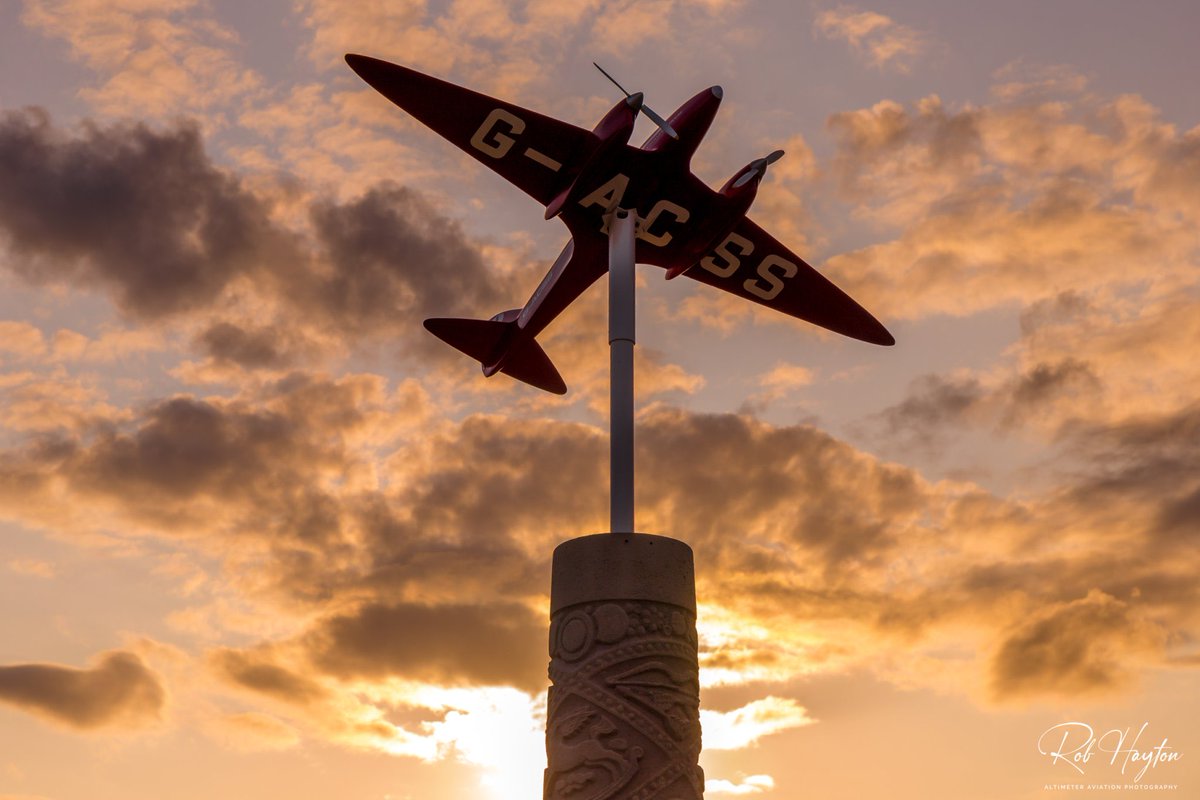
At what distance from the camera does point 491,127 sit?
22109 millimetres

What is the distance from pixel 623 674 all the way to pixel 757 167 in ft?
35.2

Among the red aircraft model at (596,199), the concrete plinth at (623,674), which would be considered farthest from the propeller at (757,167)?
the concrete plinth at (623,674)

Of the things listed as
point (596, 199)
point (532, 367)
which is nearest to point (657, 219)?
point (596, 199)

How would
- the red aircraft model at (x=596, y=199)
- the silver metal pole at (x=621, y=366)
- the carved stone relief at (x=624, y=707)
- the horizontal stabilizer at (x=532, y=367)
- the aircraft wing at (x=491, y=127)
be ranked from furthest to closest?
the horizontal stabilizer at (x=532, y=367) → the red aircraft model at (x=596, y=199) → the aircraft wing at (x=491, y=127) → the silver metal pole at (x=621, y=366) → the carved stone relief at (x=624, y=707)

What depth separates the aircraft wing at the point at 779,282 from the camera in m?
25.0

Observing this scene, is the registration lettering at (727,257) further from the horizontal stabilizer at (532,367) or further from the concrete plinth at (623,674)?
the concrete plinth at (623,674)

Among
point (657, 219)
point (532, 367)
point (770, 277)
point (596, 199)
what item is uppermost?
point (770, 277)

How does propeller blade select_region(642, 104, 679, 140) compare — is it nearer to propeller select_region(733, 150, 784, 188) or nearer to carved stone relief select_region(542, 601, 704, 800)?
propeller select_region(733, 150, 784, 188)

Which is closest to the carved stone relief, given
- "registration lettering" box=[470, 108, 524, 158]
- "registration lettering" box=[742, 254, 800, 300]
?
"registration lettering" box=[470, 108, 524, 158]

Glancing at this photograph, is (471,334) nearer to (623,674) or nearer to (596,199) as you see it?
(596,199)

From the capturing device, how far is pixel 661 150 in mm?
22250

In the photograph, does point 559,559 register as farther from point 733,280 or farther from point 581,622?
point 733,280

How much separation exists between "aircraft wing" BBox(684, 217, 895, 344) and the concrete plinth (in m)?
8.18

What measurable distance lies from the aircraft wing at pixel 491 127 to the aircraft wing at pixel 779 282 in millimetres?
4299
